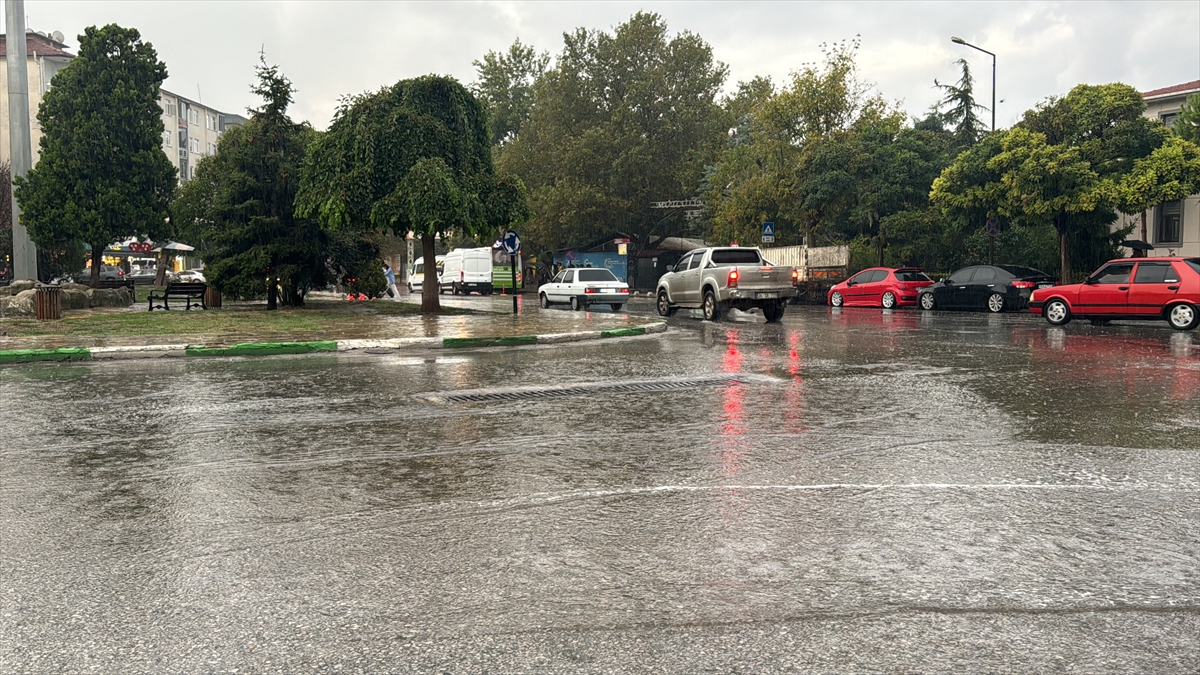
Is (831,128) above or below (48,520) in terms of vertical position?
above

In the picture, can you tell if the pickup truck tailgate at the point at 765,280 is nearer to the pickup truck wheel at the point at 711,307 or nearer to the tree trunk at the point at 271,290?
the pickup truck wheel at the point at 711,307

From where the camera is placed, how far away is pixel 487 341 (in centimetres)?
1842

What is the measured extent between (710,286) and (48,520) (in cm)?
2187

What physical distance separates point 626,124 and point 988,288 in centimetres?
3207

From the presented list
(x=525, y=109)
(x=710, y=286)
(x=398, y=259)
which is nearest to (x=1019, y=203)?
(x=710, y=286)

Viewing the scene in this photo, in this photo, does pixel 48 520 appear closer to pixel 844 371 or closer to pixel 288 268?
pixel 844 371

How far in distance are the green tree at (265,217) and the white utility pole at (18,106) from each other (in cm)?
504

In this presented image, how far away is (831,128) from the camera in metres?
43.3

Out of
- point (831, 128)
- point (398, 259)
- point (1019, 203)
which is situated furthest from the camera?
point (398, 259)

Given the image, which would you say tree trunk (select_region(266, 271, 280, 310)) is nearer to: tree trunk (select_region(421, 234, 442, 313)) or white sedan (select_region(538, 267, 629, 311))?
tree trunk (select_region(421, 234, 442, 313))

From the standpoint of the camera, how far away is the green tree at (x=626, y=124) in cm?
5875

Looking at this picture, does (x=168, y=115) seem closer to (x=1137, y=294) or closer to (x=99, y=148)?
(x=99, y=148)

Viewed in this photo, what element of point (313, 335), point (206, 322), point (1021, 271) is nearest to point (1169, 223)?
point (1021, 271)

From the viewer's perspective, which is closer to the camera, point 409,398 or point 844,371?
point 409,398
